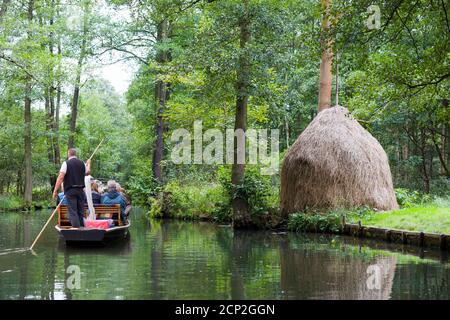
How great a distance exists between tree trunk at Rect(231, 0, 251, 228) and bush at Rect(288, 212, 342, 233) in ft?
6.11

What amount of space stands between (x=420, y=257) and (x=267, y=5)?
9361 mm

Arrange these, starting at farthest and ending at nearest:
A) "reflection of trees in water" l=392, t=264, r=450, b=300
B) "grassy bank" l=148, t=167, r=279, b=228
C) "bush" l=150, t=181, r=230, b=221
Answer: "bush" l=150, t=181, r=230, b=221
"grassy bank" l=148, t=167, r=279, b=228
"reflection of trees in water" l=392, t=264, r=450, b=300

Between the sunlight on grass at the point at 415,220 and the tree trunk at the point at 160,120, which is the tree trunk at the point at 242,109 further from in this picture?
the tree trunk at the point at 160,120

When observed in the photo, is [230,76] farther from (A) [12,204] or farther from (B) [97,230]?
(A) [12,204]

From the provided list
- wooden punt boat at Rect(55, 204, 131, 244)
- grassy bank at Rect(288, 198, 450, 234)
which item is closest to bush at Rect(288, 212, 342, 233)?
grassy bank at Rect(288, 198, 450, 234)

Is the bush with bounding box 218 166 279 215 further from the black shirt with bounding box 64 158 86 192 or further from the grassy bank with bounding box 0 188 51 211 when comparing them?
the grassy bank with bounding box 0 188 51 211

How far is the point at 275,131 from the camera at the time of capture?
93.5 feet

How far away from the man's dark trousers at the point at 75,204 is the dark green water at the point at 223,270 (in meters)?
0.68

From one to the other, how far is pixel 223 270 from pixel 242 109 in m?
9.60

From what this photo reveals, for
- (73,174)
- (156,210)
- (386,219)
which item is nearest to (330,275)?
(386,219)

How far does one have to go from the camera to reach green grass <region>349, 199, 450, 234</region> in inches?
517

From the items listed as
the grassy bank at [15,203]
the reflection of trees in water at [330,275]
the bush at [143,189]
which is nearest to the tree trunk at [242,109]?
the reflection of trees in water at [330,275]

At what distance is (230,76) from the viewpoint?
1780cm
